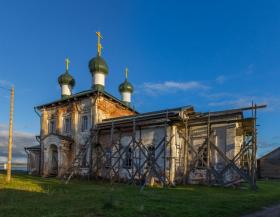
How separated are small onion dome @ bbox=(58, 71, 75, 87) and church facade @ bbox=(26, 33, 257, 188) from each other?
3037 mm

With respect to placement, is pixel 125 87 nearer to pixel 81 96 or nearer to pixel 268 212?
pixel 81 96

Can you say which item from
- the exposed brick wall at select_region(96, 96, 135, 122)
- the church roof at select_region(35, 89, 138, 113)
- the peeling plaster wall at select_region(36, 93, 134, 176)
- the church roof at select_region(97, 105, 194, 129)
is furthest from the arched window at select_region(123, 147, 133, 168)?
the church roof at select_region(35, 89, 138, 113)

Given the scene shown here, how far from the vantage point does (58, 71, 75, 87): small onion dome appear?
2823 centimetres

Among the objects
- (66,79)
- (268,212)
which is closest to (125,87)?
(66,79)

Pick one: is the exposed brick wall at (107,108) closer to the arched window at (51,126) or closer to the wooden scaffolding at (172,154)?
the wooden scaffolding at (172,154)

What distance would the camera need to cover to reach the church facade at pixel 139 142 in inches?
658

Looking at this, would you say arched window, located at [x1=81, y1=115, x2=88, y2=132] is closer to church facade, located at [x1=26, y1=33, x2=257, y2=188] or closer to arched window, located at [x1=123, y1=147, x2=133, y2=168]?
church facade, located at [x1=26, y1=33, x2=257, y2=188]

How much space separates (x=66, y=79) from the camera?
28.2 metres

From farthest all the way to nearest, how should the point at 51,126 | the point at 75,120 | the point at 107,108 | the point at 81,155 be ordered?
the point at 51,126 < the point at 75,120 < the point at 107,108 < the point at 81,155

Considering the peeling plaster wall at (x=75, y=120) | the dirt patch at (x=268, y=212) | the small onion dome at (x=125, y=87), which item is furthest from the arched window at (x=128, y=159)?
the dirt patch at (x=268, y=212)

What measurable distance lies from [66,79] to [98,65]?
4.63m

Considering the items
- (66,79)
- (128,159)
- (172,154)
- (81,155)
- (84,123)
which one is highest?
(66,79)

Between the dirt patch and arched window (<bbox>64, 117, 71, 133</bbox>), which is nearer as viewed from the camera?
the dirt patch

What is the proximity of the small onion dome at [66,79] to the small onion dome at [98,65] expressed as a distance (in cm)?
357
